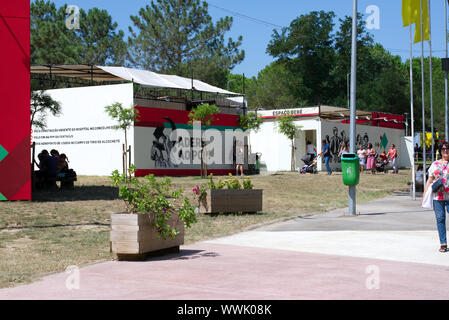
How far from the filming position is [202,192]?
13.6 meters

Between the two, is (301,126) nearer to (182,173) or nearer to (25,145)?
(182,173)

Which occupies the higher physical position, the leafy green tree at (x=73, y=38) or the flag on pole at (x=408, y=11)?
the leafy green tree at (x=73, y=38)

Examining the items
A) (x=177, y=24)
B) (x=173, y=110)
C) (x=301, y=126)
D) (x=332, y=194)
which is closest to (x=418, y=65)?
(x=177, y=24)

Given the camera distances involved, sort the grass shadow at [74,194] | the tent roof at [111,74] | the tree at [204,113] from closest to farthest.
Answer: the grass shadow at [74,194] < the tree at [204,113] < the tent roof at [111,74]

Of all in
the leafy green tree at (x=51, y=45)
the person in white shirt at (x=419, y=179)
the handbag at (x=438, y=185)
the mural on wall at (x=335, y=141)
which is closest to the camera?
the handbag at (x=438, y=185)

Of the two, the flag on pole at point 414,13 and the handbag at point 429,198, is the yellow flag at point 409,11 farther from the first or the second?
the handbag at point 429,198

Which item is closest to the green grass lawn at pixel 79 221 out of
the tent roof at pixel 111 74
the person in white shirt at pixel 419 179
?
the person in white shirt at pixel 419 179

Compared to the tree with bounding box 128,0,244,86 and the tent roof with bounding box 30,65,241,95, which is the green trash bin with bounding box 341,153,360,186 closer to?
the tent roof with bounding box 30,65,241,95

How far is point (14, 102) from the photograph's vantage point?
15344 millimetres

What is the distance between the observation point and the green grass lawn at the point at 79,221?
8.02 metres

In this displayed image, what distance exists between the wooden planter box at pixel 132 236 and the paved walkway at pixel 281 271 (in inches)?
A: 7.2

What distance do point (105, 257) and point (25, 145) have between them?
8.28 metres

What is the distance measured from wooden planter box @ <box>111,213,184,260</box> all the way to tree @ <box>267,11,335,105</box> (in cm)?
6305

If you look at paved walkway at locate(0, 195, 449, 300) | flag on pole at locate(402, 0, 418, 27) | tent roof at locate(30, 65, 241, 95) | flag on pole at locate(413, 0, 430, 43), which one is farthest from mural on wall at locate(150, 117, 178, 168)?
paved walkway at locate(0, 195, 449, 300)
